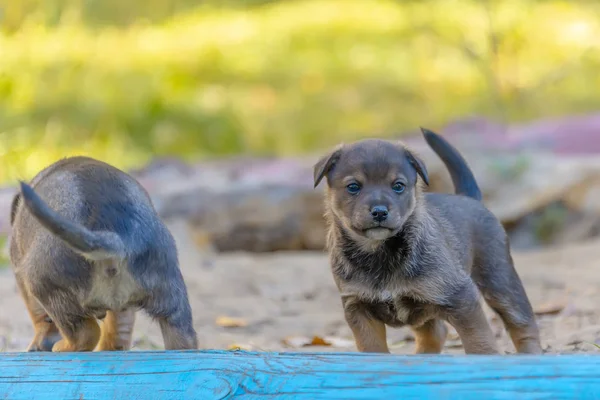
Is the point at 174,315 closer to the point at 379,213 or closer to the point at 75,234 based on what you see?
the point at 75,234

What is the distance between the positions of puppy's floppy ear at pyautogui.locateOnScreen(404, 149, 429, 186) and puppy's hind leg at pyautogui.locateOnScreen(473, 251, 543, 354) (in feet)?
2.38

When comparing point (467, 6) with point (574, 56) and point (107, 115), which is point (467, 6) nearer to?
point (574, 56)

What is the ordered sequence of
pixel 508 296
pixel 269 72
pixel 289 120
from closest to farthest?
pixel 508 296
pixel 289 120
pixel 269 72

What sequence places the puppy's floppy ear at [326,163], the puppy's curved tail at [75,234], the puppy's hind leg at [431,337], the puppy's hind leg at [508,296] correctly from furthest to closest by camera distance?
the puppy's hind leg at [431,337], the puppy's hind leg at [508,296], the puppy's floppy ear at [326,163], the puppy's curved tail at [75,234]

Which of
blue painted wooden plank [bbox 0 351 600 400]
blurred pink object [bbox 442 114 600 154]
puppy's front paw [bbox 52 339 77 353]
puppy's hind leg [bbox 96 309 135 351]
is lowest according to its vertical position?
blurred pink object [bbox 442 114 600 154]

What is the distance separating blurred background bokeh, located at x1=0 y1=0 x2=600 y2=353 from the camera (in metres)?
7.73

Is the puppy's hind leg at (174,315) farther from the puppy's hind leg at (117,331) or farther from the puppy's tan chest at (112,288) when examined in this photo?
the puppy's hind leg at (117,331)

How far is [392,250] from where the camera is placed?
4.71m

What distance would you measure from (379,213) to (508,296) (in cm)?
114

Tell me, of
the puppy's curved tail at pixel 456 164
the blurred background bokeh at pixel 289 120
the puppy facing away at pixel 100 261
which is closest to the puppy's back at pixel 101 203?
the puppy facing away at pixel 100 261

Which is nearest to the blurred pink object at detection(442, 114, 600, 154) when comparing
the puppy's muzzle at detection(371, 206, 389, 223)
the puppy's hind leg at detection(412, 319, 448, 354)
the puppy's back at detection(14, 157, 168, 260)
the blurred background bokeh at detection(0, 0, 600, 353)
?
the blurred background bokeh at detection(0, 0, 600, 353)

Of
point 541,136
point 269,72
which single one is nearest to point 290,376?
point 541,136

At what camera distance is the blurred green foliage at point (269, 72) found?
46.5 feet

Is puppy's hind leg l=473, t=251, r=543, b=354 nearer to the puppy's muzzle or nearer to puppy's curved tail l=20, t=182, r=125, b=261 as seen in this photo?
the puppy's muzzle
